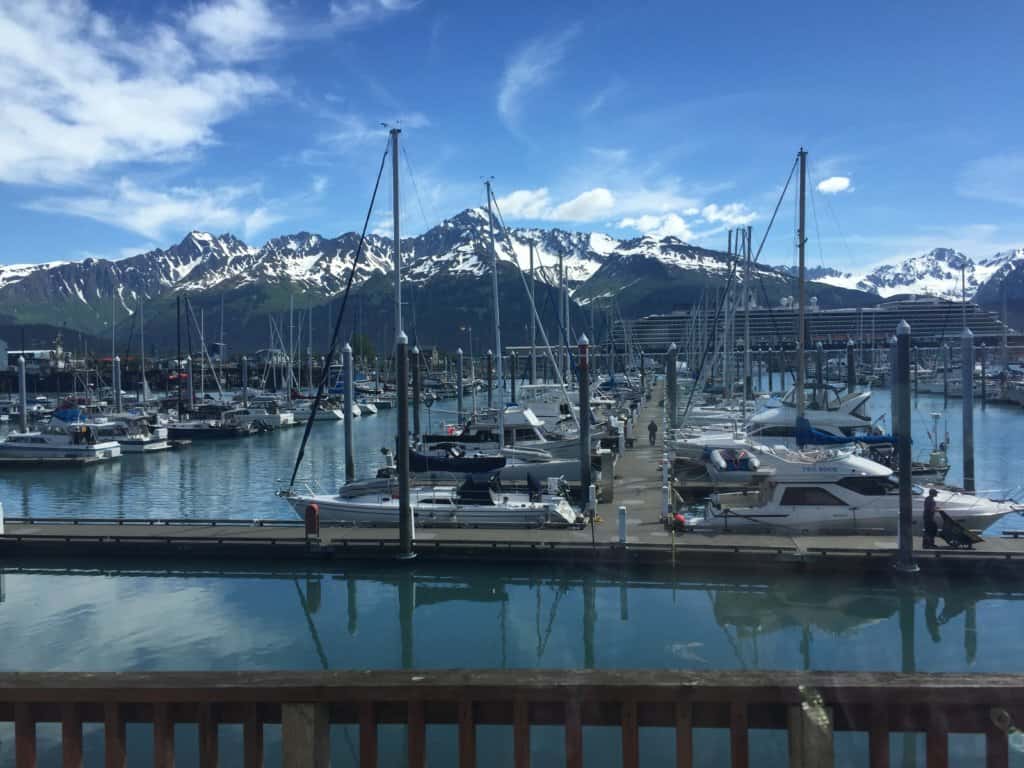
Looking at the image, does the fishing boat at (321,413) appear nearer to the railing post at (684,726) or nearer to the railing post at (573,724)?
the railing post at (573,724)

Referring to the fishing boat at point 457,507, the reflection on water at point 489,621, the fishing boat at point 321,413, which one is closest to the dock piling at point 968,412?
the reflection on water at point 489,621

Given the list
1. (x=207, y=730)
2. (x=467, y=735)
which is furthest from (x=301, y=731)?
(x=467, y=735)

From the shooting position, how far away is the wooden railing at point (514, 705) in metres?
3.85

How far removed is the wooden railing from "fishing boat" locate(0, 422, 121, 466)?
4726 cm

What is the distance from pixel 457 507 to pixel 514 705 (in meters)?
18.8

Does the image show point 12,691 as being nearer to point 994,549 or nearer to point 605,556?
point 605,556

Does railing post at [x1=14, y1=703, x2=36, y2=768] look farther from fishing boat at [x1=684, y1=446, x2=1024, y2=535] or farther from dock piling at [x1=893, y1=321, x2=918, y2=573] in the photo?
fishing boat at [x1=684, y1=446, x2=1024, y2=535]

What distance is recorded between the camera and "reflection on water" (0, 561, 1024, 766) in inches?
581

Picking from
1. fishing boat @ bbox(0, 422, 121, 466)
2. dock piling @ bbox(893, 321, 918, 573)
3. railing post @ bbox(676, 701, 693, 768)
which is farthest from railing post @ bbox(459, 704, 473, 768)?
fishing boat @ bbox(0, 422, 121, 466)

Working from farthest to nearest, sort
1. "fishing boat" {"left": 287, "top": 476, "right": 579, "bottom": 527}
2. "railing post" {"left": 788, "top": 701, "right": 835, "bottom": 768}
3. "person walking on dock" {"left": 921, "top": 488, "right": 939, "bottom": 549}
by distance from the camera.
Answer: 1. "fishing boat" {"left": 287, "top": 476, "right": 579, "bottom": 527}
2. "person walking on dock" {"left": 921, "top": 488, "right": 939, "bottom": 549}
3. "railing post" {"left": 788, "top": 701, "right": 835, "bottom": 768}

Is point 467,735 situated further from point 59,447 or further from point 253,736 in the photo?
point 59,447

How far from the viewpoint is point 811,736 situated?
383 centimetres

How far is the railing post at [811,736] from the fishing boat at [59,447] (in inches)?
1932

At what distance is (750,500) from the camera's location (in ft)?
71.9
